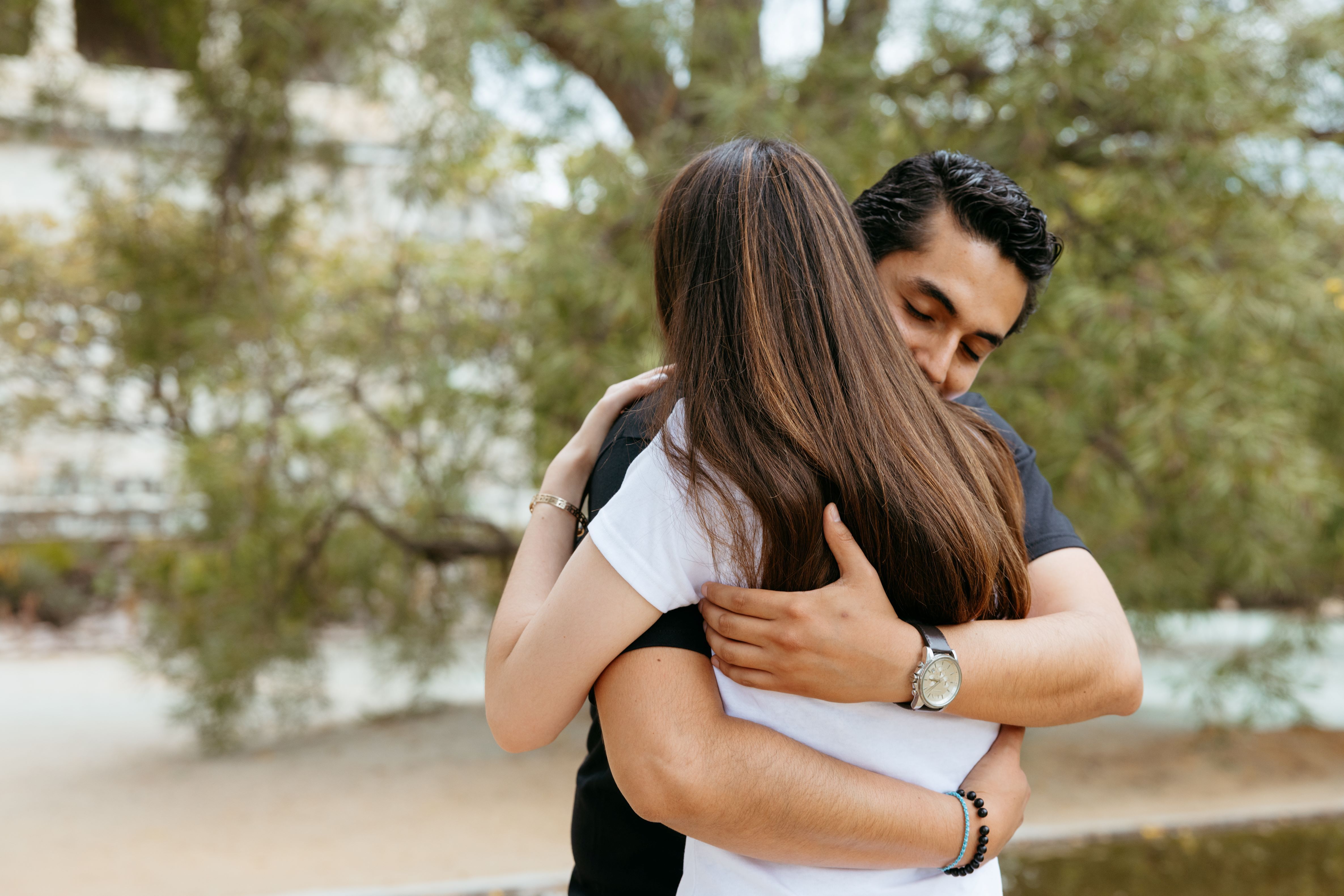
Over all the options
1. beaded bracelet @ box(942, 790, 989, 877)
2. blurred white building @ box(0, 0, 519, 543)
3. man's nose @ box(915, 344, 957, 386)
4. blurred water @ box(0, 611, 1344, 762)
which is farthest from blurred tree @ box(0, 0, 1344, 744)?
beaded bracelet @ box(942, 790, 989, 877)

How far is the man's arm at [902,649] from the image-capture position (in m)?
0.79

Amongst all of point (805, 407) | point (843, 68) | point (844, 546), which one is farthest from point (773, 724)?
point (843, 68)

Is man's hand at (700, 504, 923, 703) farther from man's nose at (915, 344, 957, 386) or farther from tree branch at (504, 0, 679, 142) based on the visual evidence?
→ tree branch at (504, 0, 679, 142)

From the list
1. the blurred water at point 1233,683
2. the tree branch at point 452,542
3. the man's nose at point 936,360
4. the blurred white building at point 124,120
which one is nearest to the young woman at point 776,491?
the man's nose at point 936,360

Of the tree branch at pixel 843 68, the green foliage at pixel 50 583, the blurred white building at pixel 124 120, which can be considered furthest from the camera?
the green foliage at pixel 50 583

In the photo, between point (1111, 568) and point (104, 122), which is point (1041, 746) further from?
point (104, 122)

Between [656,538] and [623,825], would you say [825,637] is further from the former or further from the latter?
[623,825]

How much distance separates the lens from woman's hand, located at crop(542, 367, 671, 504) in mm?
1020

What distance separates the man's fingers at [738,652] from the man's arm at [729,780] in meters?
0.02

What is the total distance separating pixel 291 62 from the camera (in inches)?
171

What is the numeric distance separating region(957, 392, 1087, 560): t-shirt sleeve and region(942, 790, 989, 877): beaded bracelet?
248 millimetres

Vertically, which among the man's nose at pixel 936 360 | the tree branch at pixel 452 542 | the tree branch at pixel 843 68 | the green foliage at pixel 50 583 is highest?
the tree branch at pixel 843 68

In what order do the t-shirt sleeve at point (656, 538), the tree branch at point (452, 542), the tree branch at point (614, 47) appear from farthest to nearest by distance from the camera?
the tree branch at point (452, 542) → the tree branch at point (614, 47) → the t-shirt sleeve at point (656, 538)

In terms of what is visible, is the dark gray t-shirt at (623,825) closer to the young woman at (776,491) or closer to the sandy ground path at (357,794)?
the young woman at (776,491)
